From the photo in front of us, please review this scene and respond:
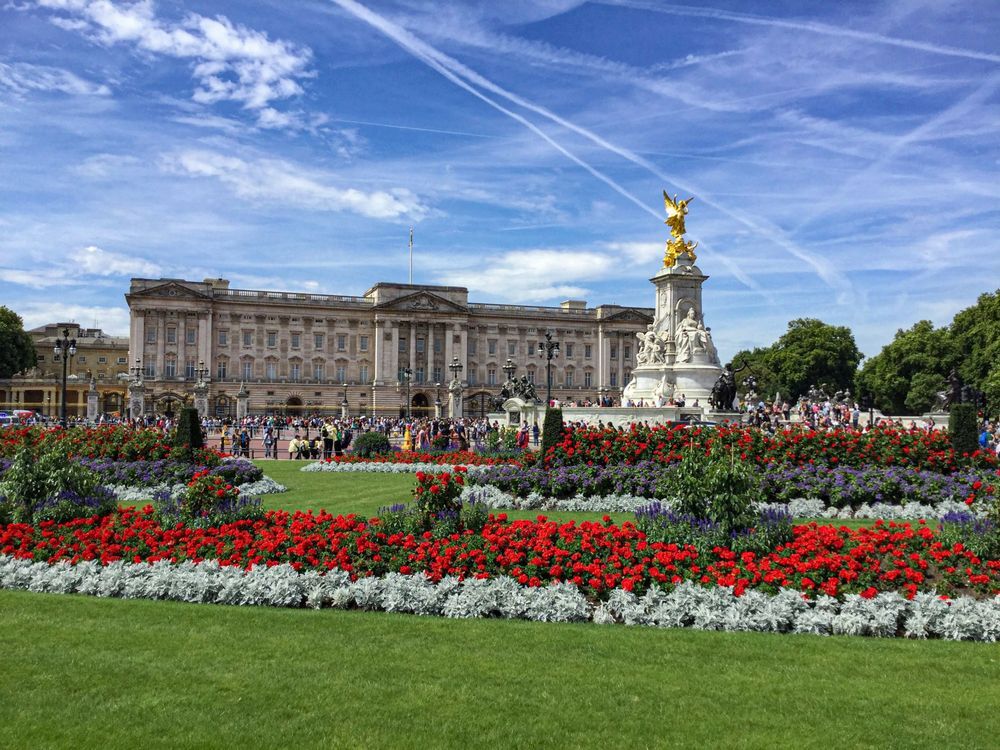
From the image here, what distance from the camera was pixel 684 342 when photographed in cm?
3719

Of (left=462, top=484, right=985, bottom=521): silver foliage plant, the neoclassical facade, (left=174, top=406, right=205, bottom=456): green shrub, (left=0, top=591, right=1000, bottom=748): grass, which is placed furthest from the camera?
the neoclassical facade

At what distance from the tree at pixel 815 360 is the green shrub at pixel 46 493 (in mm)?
79810

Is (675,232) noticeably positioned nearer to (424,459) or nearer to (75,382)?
(424,459)

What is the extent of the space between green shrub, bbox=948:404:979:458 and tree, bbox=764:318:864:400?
231 ft

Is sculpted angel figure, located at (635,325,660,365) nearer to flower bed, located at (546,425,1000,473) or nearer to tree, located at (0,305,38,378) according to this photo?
flower bed, located at (546,425,1000,473)

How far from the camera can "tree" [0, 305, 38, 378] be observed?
254ft

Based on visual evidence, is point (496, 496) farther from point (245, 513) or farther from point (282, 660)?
point (282, 660)

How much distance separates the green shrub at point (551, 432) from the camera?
664 inches

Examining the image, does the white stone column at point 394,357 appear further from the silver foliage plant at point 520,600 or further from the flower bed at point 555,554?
the silver foliage plant at point 520,600

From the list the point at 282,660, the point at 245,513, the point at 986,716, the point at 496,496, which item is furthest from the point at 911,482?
the point at 282,660

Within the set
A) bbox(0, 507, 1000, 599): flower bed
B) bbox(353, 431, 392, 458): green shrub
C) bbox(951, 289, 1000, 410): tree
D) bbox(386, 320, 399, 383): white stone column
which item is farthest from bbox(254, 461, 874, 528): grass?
bbox(386, 320, 399, 383): white stone column

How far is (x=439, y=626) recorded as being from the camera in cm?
756

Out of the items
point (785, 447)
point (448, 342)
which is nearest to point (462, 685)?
point (785, 447)

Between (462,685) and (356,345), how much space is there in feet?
282
